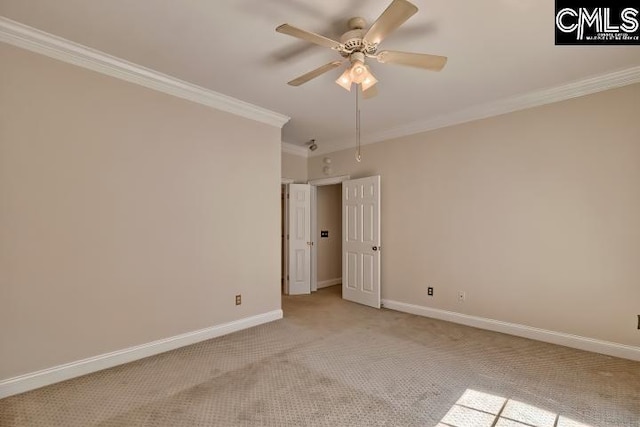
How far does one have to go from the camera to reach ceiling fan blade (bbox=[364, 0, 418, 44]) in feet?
5.45

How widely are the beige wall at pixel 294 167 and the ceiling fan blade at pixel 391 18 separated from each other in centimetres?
367

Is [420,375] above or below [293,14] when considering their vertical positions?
below

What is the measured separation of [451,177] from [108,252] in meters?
3.90

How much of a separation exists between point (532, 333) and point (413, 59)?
3.16 m

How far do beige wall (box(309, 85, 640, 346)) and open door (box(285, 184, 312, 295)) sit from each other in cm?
158

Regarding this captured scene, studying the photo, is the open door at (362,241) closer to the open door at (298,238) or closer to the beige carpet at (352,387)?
the open door at (298,238)

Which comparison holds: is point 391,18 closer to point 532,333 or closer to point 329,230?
point 532,333

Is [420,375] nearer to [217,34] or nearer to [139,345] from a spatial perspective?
[139,345]

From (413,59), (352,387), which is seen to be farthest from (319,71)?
(352,387)

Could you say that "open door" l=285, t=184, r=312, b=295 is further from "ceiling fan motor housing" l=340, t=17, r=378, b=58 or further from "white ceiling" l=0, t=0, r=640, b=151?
"ceiling fan motor housing" l=340, t=17, r=378, b=58

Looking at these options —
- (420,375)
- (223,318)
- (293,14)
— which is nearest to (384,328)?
(420,375)

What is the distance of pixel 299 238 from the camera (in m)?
5.60

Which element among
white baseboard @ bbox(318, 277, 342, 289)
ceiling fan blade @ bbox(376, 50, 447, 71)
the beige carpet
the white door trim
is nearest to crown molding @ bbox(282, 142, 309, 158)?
the white door trim

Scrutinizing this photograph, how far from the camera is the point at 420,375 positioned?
8.66 ft
